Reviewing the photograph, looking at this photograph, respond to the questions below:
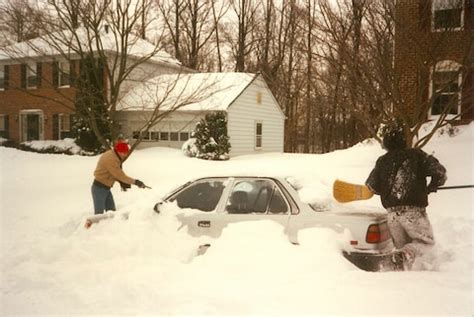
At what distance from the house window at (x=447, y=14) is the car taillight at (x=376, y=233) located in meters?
5.60

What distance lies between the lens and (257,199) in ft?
18.4

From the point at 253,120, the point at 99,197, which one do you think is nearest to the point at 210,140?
the point at 253,120

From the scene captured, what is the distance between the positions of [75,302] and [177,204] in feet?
6.49

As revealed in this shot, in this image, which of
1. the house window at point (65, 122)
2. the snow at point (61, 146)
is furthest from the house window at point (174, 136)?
the house window at point (65, 122)

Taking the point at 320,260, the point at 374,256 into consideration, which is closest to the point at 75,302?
the point at 320,260

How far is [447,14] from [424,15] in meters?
0.48

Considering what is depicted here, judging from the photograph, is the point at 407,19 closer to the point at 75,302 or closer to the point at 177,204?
the point at 177,204

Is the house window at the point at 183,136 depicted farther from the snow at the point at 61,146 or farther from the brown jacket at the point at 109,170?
the brown jacket at the point at 109,170

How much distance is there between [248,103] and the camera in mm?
24562

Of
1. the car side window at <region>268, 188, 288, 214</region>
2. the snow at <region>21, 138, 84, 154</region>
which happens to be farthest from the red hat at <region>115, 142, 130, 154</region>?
the snow at <region>21, 138, 84, 154</region>

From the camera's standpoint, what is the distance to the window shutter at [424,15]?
369 inches

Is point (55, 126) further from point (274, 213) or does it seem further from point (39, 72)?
point (274, 213)

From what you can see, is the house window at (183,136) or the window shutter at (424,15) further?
the house window at (183,136)

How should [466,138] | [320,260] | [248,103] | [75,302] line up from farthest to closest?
[248,103] < [466,138] < [320,260] < [75,302]
